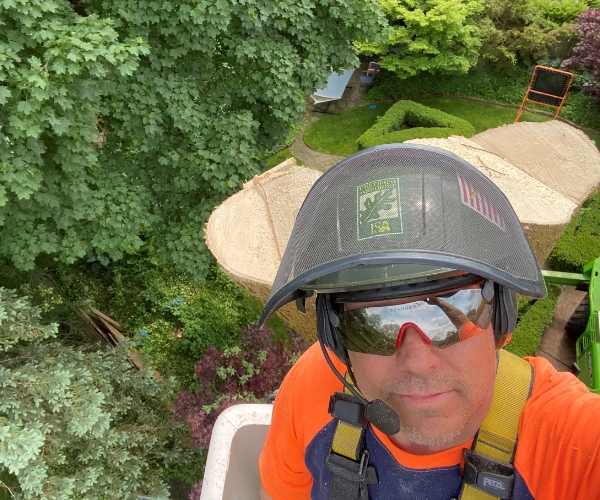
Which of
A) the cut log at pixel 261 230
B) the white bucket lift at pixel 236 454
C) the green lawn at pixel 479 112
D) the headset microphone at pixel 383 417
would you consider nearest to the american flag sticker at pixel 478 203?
the headset microphone at pixel 383 417

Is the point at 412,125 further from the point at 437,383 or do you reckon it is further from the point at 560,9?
the point at 437,383

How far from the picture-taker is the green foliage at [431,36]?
8258 mm

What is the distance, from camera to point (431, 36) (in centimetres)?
870

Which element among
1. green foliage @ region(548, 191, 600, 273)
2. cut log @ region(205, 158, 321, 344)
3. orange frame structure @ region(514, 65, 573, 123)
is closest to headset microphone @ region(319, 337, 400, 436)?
cut log @ region(205, 158, 321, 344)

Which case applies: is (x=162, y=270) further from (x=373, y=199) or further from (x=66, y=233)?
(x=373, y=199)

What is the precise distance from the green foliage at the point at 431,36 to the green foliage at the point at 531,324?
5.25 meters

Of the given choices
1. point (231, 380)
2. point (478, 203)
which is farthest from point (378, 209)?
point (231, 380)

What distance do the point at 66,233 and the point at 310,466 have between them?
12.7ft

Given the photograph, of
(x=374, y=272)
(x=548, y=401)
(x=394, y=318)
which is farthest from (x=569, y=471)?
(x=374, y=272)

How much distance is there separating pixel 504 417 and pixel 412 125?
8354 mm

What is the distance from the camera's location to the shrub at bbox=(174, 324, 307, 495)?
3.91 metres

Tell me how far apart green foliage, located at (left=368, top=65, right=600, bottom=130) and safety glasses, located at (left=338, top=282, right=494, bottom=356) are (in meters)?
9.43

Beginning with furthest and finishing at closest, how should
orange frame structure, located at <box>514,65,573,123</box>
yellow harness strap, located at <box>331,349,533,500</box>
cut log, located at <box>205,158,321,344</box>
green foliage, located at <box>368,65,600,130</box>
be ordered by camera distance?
green foliage, located at <box>368,65,600,130</box>, orange frame structure, located at <box>514,65,573,123</box>, cut log, located at <box>205,158,321,344</box>, yellow harness strap, located at <box>331,349,533,500</box>

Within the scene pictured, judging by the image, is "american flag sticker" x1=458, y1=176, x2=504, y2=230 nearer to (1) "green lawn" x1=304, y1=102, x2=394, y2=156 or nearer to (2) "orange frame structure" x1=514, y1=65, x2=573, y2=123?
(2) "orange frame structure" x1=514, y1=65, x2=573, y2=123
